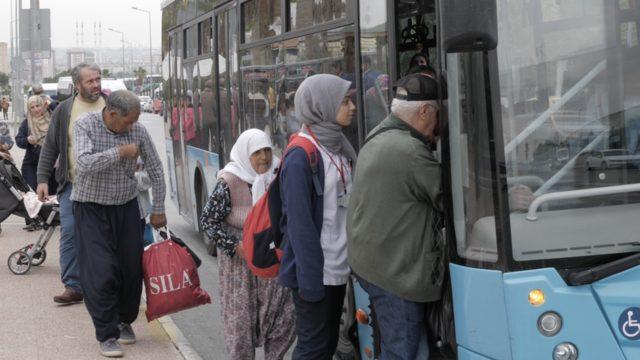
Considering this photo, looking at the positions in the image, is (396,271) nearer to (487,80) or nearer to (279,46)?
(487,80)

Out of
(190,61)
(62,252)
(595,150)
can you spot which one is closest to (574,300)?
(595,150)

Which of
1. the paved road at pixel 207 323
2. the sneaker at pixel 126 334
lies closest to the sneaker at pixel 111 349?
the sneaker at pixel 126 334

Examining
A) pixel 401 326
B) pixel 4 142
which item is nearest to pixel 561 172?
pixel 401 326

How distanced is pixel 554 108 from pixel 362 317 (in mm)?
1639

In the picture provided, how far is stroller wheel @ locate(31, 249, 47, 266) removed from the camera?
9.75 meters

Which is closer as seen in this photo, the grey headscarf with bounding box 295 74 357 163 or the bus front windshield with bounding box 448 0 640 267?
the bus front windshield with bounding box 448 0 640 267

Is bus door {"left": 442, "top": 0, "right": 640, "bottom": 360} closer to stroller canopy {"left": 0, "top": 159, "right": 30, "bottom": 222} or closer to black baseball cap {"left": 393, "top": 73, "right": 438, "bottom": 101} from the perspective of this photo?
black baseball cap {"left": 393, "top": 73, "right": 438, "bottom": 101}

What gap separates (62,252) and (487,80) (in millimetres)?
4943

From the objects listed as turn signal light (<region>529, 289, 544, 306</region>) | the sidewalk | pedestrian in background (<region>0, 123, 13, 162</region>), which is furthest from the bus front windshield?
pedestrian in background (<region>0, 123, 13, 162</region>)

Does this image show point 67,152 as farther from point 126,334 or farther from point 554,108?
point 554,108

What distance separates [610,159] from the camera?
388 centimetres

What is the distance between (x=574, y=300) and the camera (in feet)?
12.1

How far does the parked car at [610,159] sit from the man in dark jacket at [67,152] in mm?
4358

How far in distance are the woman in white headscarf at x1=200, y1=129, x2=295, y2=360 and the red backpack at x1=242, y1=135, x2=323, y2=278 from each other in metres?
0.30
